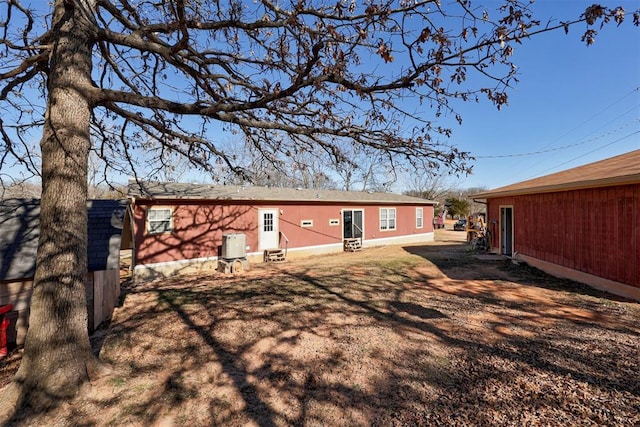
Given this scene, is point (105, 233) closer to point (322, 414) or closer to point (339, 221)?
point (322, 414)

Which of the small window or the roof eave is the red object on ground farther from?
the roof eave

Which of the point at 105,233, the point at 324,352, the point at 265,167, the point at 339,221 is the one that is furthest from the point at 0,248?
the point at 339,221

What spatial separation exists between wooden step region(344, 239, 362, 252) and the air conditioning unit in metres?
6.28

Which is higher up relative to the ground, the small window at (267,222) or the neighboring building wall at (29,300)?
the small window at (267,222)

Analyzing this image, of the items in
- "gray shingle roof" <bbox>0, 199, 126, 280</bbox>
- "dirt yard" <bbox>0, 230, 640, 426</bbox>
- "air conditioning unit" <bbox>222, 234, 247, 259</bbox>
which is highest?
"gray shingle roof" <bbox>0, 199, 126, 280</bbox>

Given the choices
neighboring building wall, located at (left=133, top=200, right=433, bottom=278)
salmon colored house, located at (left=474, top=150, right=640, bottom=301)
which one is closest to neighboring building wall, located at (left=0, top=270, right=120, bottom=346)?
neighboring building wall, located at (left=133, top=200, right=433, bottom=278)

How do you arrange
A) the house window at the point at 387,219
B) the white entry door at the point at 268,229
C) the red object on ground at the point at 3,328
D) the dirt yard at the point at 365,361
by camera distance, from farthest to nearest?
the house window at the point at 387,219, the white entry door at the point at 268,229, the red object on ground at the point at 3,328, the dirt yard at the point at 365,361

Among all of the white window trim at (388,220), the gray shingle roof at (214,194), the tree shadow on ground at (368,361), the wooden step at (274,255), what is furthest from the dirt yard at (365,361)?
the white window trim at (388,220)

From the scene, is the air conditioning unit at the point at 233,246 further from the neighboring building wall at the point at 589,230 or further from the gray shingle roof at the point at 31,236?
the neighboring building wall at the point at 589,230

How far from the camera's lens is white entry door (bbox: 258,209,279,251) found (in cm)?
1291

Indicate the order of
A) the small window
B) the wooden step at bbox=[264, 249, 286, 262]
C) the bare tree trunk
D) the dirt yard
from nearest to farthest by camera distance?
the dirt yard
the bare tree trunk
the wooden step at bbox=[264, 249, 286, 262]
the small window

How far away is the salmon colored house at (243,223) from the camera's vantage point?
10.4 m

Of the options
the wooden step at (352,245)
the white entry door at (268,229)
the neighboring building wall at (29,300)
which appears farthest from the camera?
the wooden step at (352,245)

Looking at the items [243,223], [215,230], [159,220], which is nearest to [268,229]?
[243,223]
